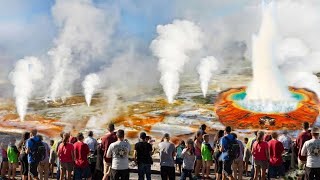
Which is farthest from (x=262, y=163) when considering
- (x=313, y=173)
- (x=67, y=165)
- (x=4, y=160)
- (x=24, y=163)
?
(x=4, y=160)

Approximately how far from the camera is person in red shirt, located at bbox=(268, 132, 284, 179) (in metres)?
10.6

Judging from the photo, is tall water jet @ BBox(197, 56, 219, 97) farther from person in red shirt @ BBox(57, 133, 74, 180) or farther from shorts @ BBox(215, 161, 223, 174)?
person in red shirt @ BBox(57, 133, 74, 180)

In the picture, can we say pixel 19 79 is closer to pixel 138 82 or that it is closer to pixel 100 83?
pixel 100 83

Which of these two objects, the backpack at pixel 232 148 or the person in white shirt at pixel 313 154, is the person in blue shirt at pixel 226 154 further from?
the person in white shirt at pixel 313 154

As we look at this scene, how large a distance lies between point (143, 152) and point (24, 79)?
18616mm

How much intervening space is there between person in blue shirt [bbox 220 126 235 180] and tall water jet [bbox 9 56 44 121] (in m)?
16.3

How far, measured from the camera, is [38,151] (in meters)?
10.7

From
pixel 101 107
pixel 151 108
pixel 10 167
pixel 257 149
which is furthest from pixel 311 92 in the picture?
pixel 10 167

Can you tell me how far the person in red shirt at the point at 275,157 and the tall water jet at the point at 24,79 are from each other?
1660 cm

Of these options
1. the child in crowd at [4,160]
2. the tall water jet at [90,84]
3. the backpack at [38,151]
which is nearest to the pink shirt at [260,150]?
the backpack at [38,151]

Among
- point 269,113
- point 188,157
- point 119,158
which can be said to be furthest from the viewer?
point 269,113

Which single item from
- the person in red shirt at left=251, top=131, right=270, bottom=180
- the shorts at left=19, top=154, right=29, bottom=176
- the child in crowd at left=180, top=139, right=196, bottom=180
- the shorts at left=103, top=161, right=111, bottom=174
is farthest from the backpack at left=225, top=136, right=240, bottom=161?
the shorts at left=19, top=154, right=29, bottom=176

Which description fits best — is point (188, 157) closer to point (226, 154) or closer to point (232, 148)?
point (226, 154)

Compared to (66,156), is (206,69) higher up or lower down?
higher up
